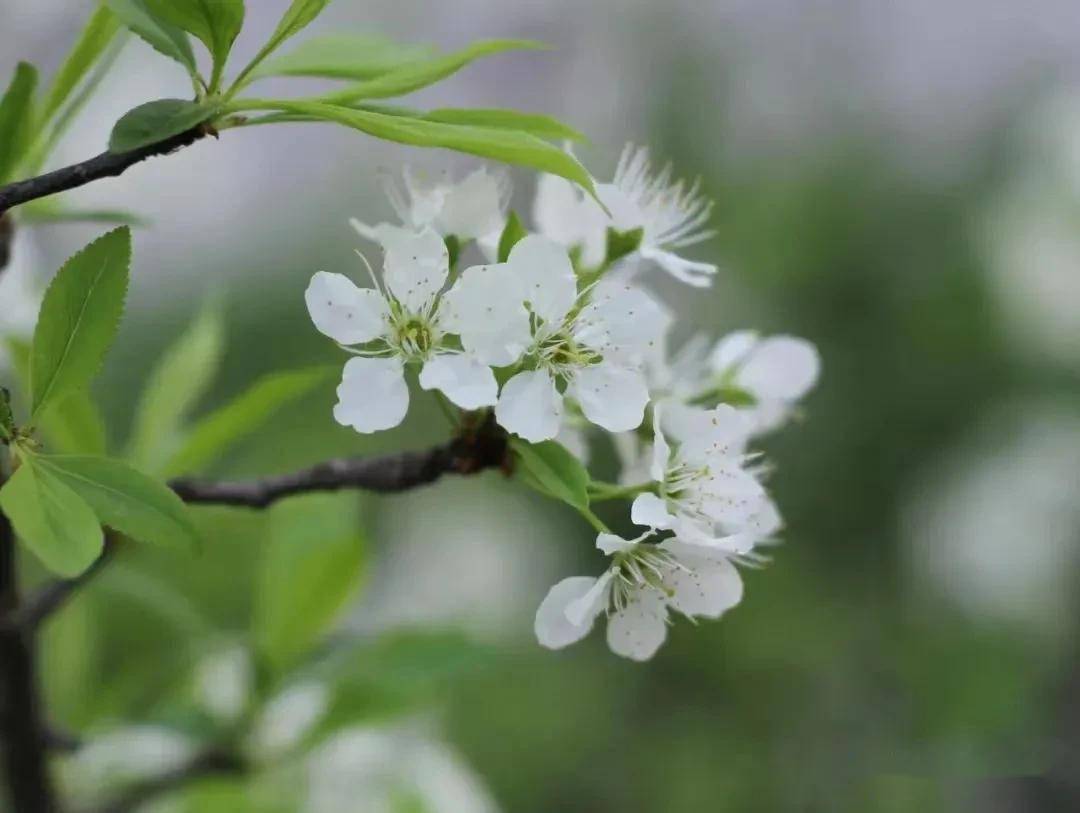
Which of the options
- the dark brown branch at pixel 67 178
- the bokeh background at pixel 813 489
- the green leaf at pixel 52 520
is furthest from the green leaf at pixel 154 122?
the bokeh background at pixel 813 489

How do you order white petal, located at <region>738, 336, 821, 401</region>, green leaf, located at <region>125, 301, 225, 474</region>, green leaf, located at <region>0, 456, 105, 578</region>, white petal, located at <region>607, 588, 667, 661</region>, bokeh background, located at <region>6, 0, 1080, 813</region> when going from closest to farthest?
green leaf, located at <region>0, 456, 105, 578</region> → white petal, located at <region>607, 588, 667, 661</region> → white petal, located at <region>738, 336, 821, 401</region> → green leaf, located at <region>125, 301, 225, 474</region> → bokeh background, located at <region>6, 0, 1080, 813</region>

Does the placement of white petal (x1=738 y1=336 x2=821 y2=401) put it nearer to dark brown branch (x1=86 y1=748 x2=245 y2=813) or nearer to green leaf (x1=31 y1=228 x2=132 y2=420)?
green leaf (x1=31 y1=228 x2=132 y2=420)

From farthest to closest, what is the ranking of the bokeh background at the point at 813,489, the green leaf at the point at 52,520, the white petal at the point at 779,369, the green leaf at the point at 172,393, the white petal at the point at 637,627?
1. the bokeh background at the point at 813,489
2. the green leaf at the point at 172,393
3. the white petal at the point at 779,369
4. the white petal at the point at 637,627
5. the green leaf at the point at 52,520

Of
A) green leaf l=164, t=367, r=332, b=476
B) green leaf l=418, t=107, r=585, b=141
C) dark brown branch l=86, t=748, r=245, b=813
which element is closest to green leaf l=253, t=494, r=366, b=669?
dark brown branch l=86, t=748, r=245, b=813

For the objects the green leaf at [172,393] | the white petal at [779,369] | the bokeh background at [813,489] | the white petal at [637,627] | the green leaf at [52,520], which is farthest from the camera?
the bokeh background at [813,489]

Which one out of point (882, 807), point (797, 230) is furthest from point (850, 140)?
point (882, 807)

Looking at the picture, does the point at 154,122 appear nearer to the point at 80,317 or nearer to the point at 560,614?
the point at 80,317

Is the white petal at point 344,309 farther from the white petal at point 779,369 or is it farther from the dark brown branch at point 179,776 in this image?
the dark brown branch at point 179,776
